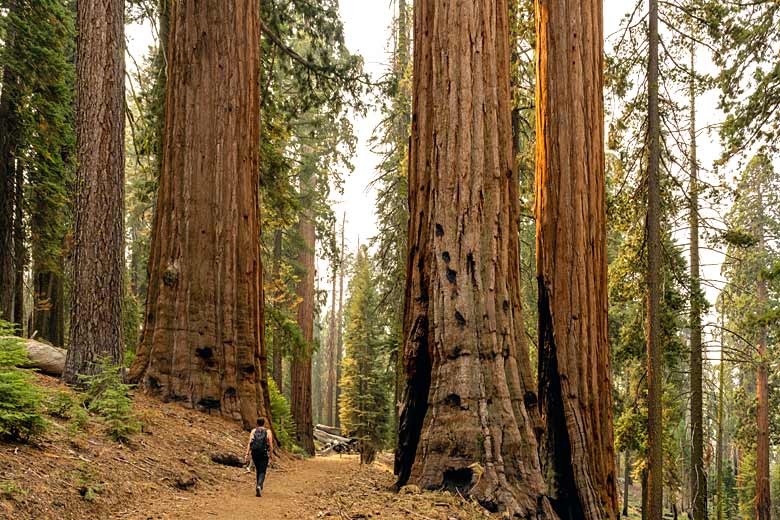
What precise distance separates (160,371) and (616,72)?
10.8 metres

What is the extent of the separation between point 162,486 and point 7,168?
10.7 metres

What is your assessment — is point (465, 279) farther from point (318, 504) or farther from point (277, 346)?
point (277, 346)

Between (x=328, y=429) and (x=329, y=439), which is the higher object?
(x=329, y=439)

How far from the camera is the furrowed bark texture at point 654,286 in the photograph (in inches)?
418

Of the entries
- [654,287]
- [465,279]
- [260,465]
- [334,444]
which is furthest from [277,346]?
[465,279]

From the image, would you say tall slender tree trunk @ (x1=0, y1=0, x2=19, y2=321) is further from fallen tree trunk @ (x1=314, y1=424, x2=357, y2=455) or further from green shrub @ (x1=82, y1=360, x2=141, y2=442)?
fallen tree trunk @ (x1=314, y1=424, x2=357, y2=455)

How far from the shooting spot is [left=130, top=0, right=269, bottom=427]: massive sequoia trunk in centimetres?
873

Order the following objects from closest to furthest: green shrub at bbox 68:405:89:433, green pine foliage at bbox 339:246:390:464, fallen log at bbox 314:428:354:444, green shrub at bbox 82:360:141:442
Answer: green shrub at bbox 68:405:89:433
green shrub at bbox 82:360:141:442
fallen log at bbox 314:428:354:444
green pine foliage at bbox 339:246:390:464

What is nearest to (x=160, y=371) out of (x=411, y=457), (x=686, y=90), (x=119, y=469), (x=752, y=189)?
(x=119, y=469)

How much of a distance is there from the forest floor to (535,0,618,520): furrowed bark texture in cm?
243

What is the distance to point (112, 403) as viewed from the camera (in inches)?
247

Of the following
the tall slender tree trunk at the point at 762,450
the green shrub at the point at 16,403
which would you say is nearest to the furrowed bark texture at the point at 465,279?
the green shrub at the point at 16,403

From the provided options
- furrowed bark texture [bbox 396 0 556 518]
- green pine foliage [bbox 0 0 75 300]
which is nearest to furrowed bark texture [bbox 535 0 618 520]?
furrowed bark texture [bbox 396 0 556 518]

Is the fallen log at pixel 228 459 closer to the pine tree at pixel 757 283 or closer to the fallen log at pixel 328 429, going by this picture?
the pine tree at pixel 757 283
